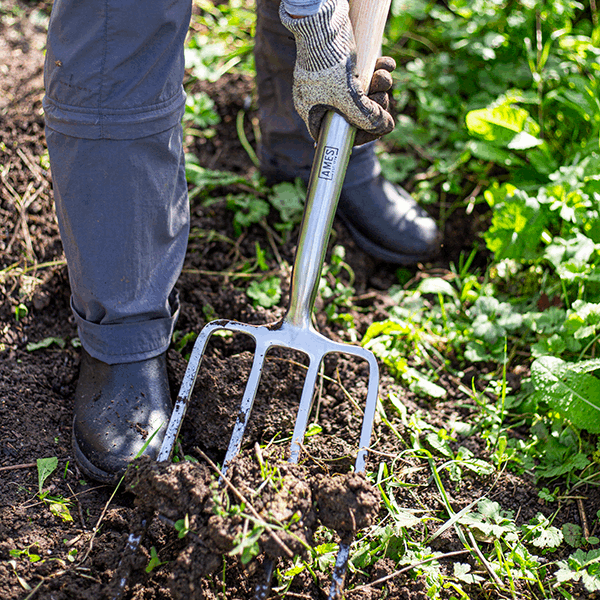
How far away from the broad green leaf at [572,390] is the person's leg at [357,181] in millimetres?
721

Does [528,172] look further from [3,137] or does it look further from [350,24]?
[3,137]

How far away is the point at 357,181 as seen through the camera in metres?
2.04

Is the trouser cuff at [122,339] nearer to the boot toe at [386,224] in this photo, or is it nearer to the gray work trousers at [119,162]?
the gray work trousers at [119,162]

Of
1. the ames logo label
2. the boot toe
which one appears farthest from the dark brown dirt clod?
the boot toe

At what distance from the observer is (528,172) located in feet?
7.16

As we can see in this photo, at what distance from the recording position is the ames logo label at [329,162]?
1.41m

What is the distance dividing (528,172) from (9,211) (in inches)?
76.9

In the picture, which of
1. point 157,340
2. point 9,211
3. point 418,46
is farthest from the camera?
point 418,46

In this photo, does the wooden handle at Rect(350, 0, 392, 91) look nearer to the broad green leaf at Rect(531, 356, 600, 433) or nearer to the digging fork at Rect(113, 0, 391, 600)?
the digging fork at Rect(113, 0, 391, 600)

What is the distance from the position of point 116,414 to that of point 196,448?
0.27 m

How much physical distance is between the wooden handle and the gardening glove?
0.03 m

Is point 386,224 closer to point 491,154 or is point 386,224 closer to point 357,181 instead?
point 357,181

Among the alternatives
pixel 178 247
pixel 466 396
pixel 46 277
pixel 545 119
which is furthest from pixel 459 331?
pixel 46 277

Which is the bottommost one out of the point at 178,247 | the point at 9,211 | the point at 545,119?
the point at 9,211
